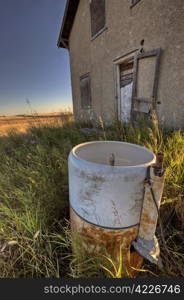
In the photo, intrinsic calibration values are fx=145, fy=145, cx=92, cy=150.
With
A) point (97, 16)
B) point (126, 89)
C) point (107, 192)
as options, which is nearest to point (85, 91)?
point (97, 16)

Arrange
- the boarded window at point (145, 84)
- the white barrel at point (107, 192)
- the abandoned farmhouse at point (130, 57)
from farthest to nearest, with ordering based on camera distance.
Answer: the boarded window at point (145, 84), the abandoned farmhouse at point (130, 57), the white barrel at point (107, 192)

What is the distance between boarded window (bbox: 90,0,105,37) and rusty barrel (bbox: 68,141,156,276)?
17.3 ft

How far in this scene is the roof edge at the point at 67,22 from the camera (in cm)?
596

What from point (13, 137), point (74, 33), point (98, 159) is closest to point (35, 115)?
point (13, 137)

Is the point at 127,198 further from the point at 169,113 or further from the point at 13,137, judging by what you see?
the point at 13,137

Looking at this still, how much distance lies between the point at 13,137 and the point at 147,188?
161 inches

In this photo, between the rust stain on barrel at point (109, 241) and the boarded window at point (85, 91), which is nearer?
the rust stain on barrel at point (109, 241)

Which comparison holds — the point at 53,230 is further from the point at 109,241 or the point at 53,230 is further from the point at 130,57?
the point at 130,57

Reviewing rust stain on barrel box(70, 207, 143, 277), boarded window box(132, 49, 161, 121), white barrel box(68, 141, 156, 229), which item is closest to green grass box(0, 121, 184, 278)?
rust stain on barrel box(70, 207, 143, 277)

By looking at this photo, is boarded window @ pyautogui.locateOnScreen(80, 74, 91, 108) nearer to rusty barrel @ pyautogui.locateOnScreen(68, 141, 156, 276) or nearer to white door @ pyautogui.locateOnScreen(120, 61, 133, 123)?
white door @ pyautogui.locateOnScreen(120, 61, 133, 123)

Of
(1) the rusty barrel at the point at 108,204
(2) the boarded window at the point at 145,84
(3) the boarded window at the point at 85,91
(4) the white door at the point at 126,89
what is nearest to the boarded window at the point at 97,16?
(3) the boarded window at the point at 85,91

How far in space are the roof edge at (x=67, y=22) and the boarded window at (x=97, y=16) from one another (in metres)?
1.76

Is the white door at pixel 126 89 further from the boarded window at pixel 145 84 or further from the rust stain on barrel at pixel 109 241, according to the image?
the rust stain on barrel at pixel 109 241

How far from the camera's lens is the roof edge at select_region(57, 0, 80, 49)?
5.96m
